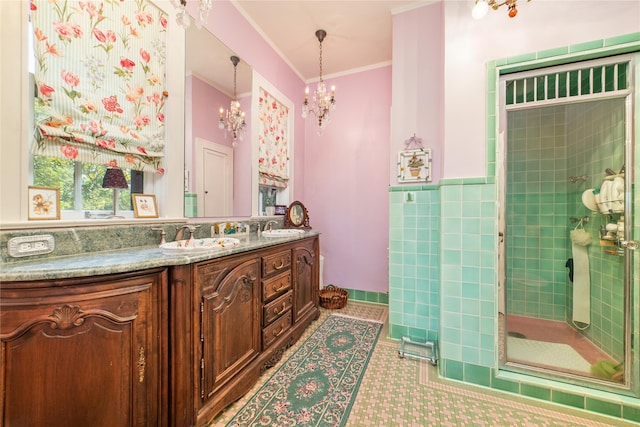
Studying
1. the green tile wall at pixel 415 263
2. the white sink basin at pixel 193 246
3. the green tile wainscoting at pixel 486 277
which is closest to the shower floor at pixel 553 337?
the green tile wainscoting at pixel 486 277

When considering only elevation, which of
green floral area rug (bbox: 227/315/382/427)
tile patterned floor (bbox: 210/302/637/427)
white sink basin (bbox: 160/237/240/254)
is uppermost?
white sink basin (bbox: 160/237/240/254)

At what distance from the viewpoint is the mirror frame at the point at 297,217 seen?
2814 mm

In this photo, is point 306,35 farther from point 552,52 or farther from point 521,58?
point 552,52

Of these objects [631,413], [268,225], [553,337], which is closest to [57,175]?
[268,225]

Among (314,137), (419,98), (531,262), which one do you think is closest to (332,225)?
(314,137)

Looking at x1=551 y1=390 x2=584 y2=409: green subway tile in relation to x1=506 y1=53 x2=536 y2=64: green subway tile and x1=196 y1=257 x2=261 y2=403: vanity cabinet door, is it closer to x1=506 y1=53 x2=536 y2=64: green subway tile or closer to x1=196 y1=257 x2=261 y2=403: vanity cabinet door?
x1=196 y1=257 x2=261 y2=403: vanity cabinet door

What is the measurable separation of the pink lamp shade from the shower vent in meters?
2.46

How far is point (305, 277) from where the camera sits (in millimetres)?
2324

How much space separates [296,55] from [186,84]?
5.28 ft

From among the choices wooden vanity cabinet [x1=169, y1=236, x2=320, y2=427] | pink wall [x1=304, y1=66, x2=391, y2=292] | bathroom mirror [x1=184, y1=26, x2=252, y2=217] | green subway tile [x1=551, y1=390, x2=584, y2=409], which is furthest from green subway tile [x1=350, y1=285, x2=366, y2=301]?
green subway tile [x1=551, y1=390, x2=584, y2=409]

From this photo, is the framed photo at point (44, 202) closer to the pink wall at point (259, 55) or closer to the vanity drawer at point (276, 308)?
the vanity drawer at point (276, 308)

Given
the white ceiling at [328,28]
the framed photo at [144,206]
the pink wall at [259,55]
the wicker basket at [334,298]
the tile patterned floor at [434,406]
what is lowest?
the tile patterned floor at [434,406]

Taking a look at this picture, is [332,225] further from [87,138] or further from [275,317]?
[87,138]

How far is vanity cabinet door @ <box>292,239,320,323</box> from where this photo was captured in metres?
2.13
